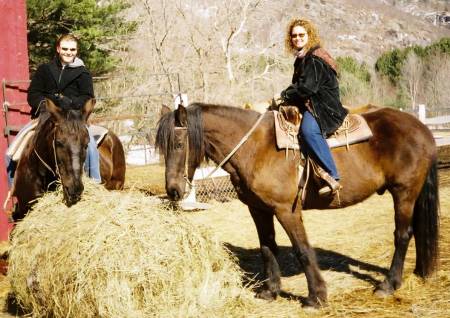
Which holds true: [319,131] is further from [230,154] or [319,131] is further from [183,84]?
[183,84]

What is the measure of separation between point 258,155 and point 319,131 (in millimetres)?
613

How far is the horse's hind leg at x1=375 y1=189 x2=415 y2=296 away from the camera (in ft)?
16.0

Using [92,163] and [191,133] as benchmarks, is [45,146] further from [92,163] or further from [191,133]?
[191,133]

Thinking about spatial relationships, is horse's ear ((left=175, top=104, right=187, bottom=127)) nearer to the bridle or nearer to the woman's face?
the bridle

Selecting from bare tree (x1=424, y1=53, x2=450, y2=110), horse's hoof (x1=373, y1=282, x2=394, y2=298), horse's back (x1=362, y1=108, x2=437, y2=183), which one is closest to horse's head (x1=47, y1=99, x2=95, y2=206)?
horse's back (x1=362, y1=108, x2=437, y2=183)

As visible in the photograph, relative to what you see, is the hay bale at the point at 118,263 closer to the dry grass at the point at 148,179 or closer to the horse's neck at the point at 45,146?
the horse's neck at the point at 45,146

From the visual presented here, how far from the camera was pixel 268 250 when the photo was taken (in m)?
5.01

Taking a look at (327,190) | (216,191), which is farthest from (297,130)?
(216,191)

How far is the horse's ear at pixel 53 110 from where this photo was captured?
430 cm

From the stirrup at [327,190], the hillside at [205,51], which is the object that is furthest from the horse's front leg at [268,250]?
the hillside at [205,51]

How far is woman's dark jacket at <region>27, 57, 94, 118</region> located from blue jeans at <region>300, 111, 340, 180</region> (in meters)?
2.43

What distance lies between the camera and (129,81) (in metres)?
20.3

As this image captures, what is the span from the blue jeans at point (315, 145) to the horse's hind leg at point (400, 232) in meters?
0.85

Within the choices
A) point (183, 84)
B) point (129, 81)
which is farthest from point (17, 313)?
point (183, 84)
